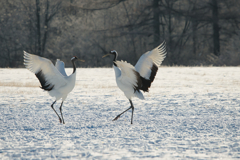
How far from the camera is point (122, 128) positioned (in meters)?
5.32

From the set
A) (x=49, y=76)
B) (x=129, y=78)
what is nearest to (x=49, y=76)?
(x=49, y=76)

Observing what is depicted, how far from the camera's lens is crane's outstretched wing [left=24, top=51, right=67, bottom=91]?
552 cm

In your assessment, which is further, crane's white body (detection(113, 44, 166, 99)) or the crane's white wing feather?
the crane's white wing feather

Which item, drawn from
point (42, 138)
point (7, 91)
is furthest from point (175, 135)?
point (7, 91)

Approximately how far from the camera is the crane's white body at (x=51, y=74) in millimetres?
5526

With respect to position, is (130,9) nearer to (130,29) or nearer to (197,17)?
(130,29)

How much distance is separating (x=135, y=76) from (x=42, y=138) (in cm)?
192

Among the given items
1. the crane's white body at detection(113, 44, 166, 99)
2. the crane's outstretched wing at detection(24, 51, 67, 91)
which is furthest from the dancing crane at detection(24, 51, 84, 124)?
the crane's white body at detection(113, 44, 166, 99)

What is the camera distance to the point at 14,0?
93.5 ft

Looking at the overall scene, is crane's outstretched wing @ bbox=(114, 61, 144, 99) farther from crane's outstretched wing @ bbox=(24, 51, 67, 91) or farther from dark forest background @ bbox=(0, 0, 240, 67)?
dark forest background @ bbox=(0, 0, 240, 67)

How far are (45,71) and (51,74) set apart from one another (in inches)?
4.7

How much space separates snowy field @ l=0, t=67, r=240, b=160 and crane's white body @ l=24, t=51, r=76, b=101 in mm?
632

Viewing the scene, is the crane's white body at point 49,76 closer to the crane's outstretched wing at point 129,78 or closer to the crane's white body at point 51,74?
the crane's white body at point 51,74

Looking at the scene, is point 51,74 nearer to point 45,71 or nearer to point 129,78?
point 45,71
